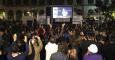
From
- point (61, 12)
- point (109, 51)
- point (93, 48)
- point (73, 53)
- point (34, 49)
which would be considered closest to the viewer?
point (93, 48)

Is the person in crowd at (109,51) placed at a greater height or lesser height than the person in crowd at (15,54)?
lesser

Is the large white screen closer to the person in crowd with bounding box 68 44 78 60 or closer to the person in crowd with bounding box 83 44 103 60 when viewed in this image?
the person in crowd with bounding box 68 44 78 60

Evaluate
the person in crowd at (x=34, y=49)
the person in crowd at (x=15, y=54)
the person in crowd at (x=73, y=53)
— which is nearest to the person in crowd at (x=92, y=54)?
the person in crowd at (x=73, y=53)

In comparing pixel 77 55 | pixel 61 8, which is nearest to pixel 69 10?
pixel 61 8

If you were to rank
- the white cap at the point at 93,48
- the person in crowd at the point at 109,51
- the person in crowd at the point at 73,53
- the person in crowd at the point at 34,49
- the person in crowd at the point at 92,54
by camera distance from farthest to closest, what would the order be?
1. the person in crowd at the point at 34,49
2. the person in crowd at the point at 73,53
3. the person in crowd at the point at 109,51
4. the white cap at the point at 93,48
5. the person in crowd at the point at 92,54

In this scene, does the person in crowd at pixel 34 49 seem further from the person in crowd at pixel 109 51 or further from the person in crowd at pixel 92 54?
the person in crowd at pixel 92 54

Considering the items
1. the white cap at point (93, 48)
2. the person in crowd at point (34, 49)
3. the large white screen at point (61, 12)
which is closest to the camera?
the white cap at point (93, 48)

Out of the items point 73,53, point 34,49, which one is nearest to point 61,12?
point 34,49

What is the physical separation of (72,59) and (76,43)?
1.10 metres

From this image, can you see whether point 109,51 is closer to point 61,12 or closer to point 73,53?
point 73,53

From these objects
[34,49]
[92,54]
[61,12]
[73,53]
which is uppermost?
[92,54]

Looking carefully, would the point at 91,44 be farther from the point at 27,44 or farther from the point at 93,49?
the point at 27,44

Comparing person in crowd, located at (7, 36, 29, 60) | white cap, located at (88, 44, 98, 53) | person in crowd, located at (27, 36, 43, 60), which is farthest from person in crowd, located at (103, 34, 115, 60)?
person in crowd, located at (7, 36, 29, 60)

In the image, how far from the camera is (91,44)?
11555 mm
